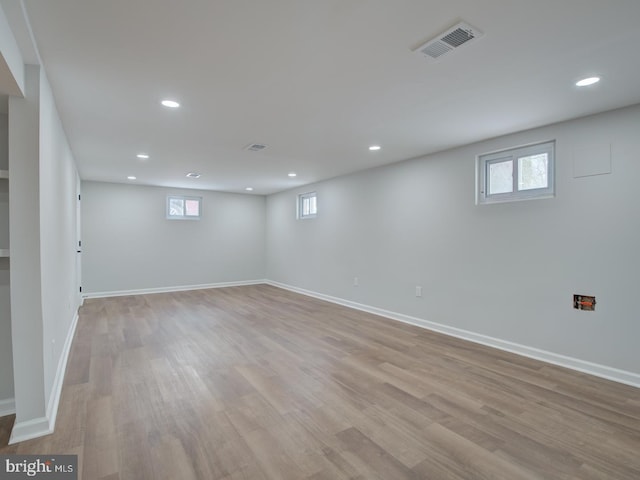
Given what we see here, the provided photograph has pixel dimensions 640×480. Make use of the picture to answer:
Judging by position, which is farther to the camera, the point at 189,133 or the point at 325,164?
the point at 325,164

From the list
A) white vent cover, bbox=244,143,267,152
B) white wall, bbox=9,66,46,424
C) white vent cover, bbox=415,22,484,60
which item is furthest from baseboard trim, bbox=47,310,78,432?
white vent cover, bbox=415,22,484,60

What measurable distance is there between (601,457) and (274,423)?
202 cm

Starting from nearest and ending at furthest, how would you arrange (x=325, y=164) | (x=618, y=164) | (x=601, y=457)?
(x=601, y=457) → (x=618, y=164) → (x=325, y=164)

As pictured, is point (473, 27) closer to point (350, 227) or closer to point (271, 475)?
point (271, 475)

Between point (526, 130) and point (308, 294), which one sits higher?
point (526, 130)

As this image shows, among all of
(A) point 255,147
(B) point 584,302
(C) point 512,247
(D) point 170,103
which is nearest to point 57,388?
(D) point 170,103

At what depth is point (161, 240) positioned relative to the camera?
7246mm

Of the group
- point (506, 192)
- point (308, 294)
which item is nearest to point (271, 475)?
point (506, 192)

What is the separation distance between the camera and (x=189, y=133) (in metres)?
3.57

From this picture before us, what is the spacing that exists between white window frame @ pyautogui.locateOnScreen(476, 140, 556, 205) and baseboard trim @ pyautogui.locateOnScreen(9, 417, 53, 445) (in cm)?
453

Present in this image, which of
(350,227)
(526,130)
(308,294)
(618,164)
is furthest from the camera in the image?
(308,294)

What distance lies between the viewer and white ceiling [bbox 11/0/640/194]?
5.38 ft

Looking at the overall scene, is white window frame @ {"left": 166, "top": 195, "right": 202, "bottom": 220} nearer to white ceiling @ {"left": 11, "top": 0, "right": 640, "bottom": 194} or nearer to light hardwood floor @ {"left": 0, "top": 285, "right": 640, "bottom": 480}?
white ceiling @ {"left": 11, "top": 0, "right": 640, "bottom": 194}

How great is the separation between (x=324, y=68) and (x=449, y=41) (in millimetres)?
809
